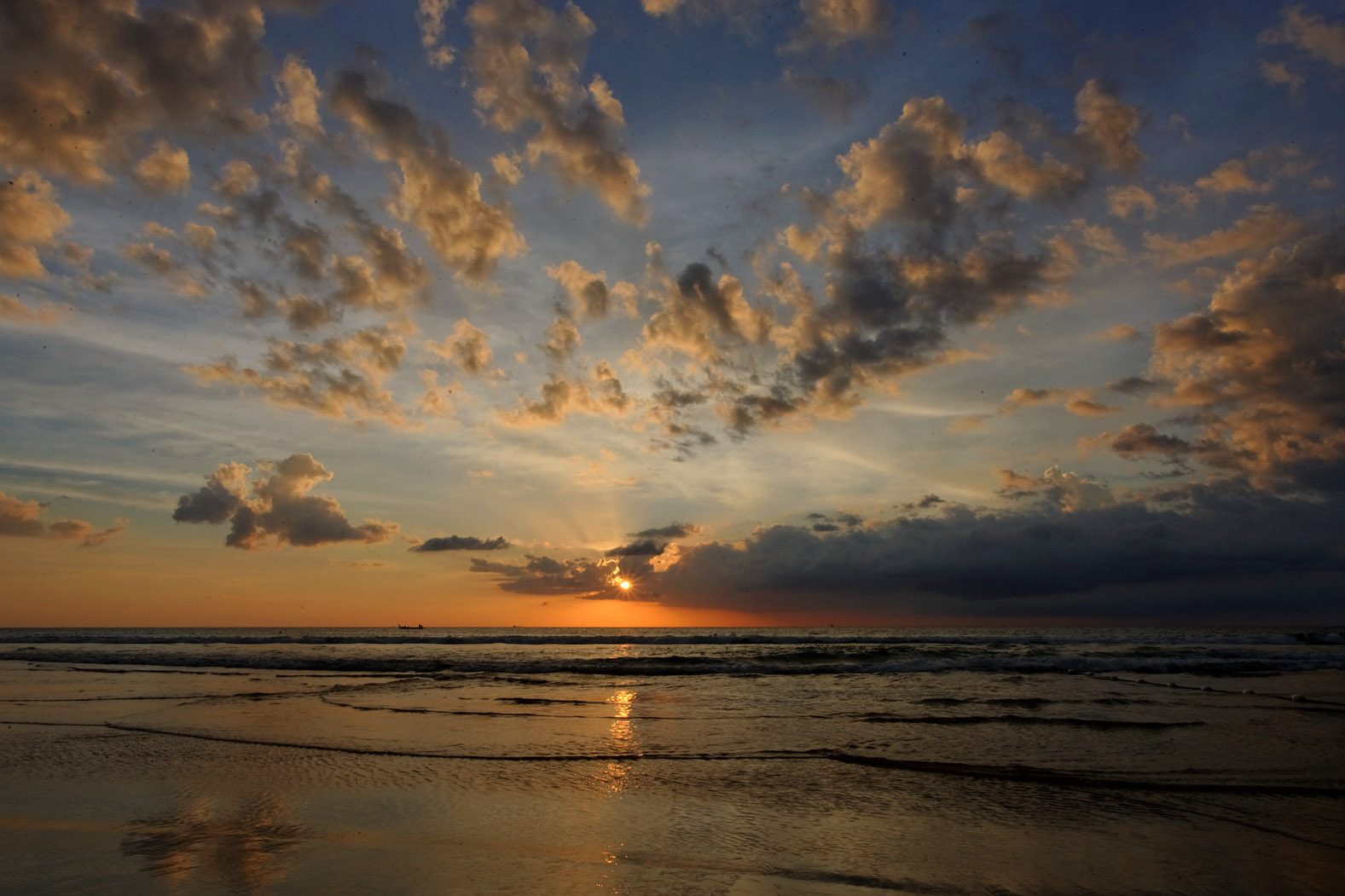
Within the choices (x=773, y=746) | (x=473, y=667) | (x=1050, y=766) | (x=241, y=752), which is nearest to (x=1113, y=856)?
(x=1050, y=766)

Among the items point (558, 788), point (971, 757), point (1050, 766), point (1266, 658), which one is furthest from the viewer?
point (1266, 658)

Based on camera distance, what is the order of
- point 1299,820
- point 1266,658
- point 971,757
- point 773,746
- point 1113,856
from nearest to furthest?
point 1113,856, point 1299,820, point 971,757, point 773,746, point 1266,658

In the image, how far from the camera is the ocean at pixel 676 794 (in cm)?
624

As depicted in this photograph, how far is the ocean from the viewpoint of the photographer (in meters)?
6.24

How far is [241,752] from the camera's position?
12.1m

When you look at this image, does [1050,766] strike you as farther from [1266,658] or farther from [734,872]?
[1266,658]

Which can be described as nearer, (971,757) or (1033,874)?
(1033,874)

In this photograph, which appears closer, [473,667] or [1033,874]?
[1033,874]

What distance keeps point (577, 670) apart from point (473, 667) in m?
5.31

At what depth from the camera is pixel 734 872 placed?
6.14 metres

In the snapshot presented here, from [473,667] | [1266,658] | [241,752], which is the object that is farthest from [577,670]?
[1266,658]

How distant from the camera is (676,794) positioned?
912cm

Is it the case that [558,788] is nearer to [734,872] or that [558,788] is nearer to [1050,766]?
[734,872]

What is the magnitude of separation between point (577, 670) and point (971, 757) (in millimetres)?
23048
